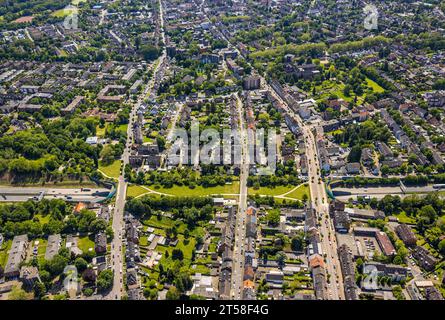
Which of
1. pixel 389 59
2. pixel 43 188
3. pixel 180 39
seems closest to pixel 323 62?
pixel 389 59

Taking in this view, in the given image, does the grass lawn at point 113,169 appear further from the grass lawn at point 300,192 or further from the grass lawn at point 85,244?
the grass lawn at point 300,192

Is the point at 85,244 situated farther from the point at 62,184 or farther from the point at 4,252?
the point at 62,184

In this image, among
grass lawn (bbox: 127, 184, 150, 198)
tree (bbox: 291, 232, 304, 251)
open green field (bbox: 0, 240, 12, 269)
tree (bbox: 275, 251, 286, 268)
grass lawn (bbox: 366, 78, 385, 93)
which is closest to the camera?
tree (bbox: 275, 251, 286, 268)

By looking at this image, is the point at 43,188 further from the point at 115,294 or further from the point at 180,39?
the point at 180,39

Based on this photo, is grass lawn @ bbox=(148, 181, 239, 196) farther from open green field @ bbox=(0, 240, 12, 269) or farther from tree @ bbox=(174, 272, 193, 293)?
open green field @ bbox=(0, 240, 12, 269)

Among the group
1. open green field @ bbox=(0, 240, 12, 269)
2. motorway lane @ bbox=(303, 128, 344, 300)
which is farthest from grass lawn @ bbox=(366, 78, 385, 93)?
open green field @ bbox=(0, 240, 12, 269)

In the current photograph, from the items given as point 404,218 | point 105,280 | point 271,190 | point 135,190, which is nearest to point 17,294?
point 105,280
